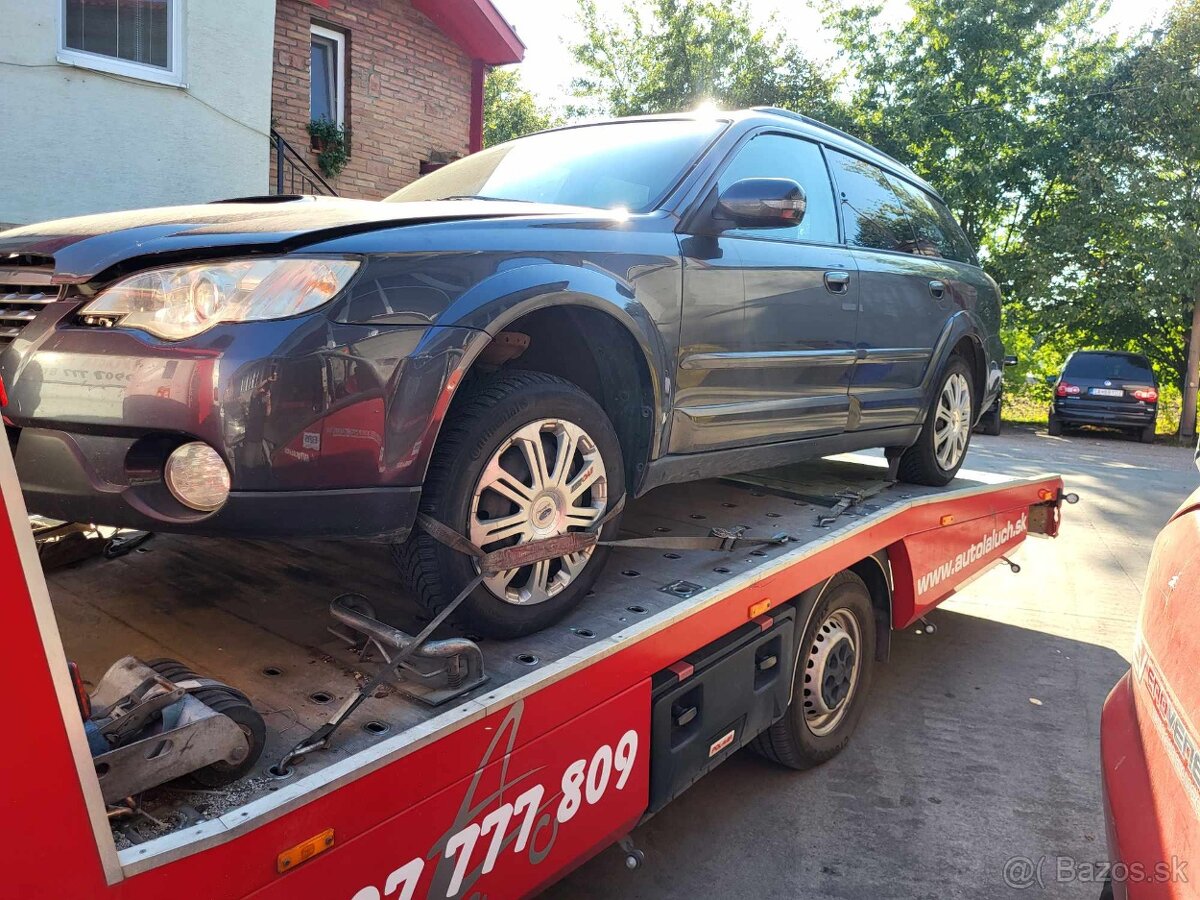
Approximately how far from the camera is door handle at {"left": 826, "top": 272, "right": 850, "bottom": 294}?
346cm

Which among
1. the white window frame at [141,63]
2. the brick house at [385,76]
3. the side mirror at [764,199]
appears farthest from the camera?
the brick house at [385,76]

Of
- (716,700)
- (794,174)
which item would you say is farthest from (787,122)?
(716,700)

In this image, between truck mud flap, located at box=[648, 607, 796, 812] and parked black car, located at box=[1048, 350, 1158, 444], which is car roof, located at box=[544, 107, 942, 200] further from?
parked black car, located at box=[1048, 350, 1158, 444]

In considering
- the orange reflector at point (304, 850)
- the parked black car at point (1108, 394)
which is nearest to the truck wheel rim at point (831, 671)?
the orange reflector at point (304, 850)

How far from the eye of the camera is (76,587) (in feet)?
7.99

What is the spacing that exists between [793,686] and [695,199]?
1.67 m

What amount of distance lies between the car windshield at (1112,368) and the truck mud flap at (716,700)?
15754 millimetres

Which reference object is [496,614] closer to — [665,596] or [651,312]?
[665,596]

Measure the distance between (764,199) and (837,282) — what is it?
0.86m

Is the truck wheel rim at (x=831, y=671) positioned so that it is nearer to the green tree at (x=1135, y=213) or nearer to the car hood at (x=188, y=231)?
the car hood at (x=188, y=231)

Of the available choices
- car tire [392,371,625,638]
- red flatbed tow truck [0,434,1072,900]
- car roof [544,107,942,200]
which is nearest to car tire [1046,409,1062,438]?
car roof [544,107,942,200]

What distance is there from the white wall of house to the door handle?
661 cm

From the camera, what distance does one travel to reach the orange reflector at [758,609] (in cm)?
278

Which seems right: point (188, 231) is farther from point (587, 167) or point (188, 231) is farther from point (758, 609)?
point (758, 609)
